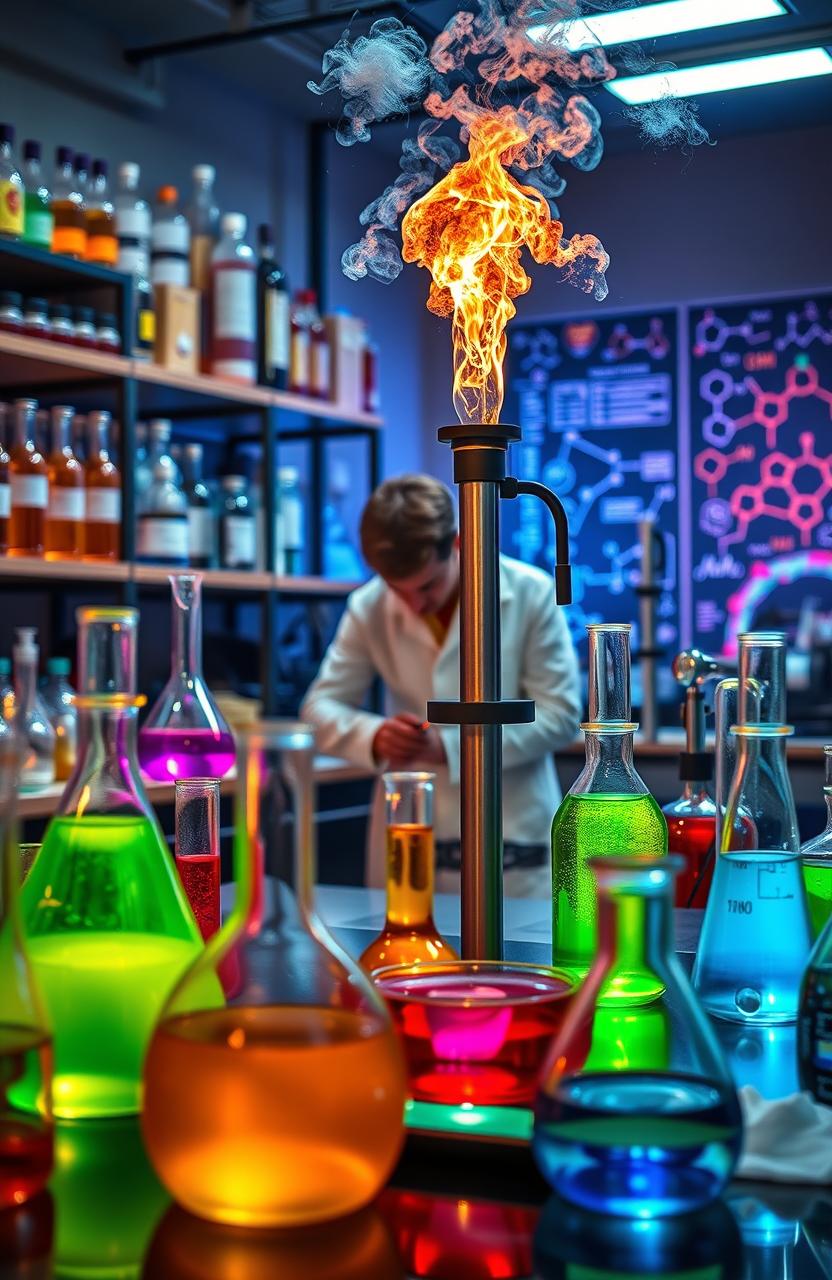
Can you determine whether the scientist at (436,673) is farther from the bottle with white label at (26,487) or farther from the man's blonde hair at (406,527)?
the bottle with white label at (26,487)

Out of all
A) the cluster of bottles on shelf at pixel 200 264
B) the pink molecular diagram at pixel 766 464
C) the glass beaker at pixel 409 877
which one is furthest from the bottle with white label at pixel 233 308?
the glass beaker at pixel 409 877

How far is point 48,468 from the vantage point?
2676 millimetres

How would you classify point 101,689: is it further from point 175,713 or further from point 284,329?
point 284,329

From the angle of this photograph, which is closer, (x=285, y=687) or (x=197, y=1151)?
(x=197, y=1151)

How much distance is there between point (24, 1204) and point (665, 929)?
0.27m

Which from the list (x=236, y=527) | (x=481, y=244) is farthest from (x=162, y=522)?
(x=481, y=244)

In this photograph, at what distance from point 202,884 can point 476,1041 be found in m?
0.28

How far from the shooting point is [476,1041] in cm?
61

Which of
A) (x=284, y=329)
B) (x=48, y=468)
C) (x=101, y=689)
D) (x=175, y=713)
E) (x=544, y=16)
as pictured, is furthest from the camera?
(x=284, y=329)

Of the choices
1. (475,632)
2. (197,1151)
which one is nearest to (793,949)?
(475,632)

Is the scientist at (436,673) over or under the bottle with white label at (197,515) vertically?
under

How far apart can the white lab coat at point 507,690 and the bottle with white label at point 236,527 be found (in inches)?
21.1

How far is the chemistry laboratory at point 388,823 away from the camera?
51 centimetres

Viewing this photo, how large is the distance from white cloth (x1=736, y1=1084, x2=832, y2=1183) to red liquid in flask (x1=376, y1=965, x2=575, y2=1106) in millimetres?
92
